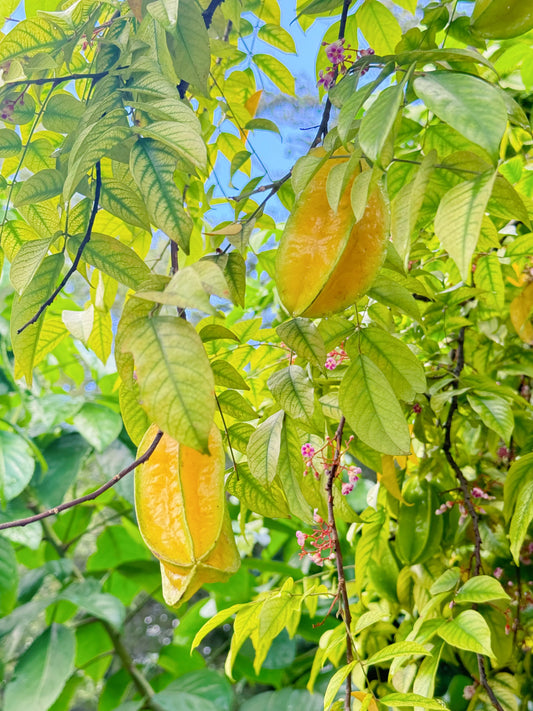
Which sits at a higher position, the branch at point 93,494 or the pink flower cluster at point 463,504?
the branch at point 93,494

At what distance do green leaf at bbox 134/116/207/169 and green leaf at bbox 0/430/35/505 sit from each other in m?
0.78

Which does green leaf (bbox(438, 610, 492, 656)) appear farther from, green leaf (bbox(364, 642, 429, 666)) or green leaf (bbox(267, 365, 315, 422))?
green leaf (bbox(267, 365, 315, 422))

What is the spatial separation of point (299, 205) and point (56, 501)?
0.97m

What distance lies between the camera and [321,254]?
31 cm

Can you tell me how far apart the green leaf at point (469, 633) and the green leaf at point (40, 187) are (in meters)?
0.38

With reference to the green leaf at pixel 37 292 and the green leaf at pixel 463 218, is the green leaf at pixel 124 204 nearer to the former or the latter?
the green leaf at pixel 37 292

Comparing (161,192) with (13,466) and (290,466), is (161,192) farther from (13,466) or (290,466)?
(13,466)

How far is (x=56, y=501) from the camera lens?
1.14 metres

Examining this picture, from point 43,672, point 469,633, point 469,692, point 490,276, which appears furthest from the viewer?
point 43,672

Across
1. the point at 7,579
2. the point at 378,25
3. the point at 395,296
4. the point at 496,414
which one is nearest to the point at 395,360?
the point at 395,296

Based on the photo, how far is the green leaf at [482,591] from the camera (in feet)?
1.47

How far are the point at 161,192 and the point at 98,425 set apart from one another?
0.81 meters

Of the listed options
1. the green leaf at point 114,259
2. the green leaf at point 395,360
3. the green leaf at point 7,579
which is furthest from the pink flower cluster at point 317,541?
the green leaf at point 7,579

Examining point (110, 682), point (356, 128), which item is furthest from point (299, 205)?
point (110, 682)
